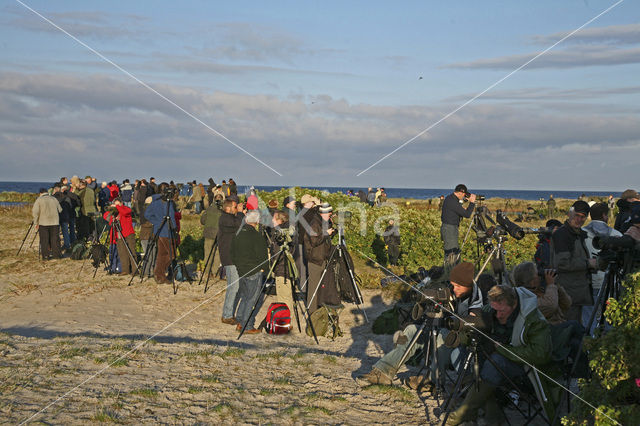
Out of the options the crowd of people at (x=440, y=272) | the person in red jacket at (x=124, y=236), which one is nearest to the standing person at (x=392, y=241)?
the crowd of people at (x=440, y=272)

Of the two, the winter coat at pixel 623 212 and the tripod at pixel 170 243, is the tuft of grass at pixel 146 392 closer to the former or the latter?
the tripod at pixel 170 243

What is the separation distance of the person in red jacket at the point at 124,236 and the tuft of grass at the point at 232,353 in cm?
606

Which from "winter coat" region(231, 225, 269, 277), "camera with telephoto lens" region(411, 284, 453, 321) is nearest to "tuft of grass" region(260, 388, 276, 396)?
"camera with telephoto lens" region(411, 284, 453, 321)

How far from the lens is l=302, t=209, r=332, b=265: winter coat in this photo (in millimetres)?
8961

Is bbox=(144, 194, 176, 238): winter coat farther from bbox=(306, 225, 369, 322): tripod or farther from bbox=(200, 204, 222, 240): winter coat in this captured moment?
bbox=(306, 225, 369, 322): tripod

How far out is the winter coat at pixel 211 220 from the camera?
12.5 meters

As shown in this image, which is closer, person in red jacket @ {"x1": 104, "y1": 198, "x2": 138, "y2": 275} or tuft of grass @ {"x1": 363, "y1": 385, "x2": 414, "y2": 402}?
tuft of grass @ {"x1": 363, "y1": 385, "x2": 414, "y2": 402}

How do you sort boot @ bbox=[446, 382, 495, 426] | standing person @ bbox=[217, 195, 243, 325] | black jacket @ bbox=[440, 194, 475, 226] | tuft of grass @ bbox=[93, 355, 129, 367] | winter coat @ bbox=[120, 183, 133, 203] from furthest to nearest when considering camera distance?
winter coat @ bbox=[120, 183, 133, 203] → black jacket @ bbox=[440, 194, 475, 226] → standing person @ bbox=[217, 195, 243, 325] → tuft of grass @ bbox=[93, 355, 129, 367] → boot @ bbox=[446, 382, 495, 426]

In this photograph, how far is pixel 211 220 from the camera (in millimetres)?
12578

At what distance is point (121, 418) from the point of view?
520cm

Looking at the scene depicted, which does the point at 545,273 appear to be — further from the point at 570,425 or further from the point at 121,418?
the point at 121,418

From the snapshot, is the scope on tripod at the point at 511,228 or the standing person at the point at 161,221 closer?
the scope on tripod at the point at 511,228

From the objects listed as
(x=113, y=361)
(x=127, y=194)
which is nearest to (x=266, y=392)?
(x=113, y=361)

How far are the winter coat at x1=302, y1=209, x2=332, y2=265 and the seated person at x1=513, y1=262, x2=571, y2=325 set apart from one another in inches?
146
